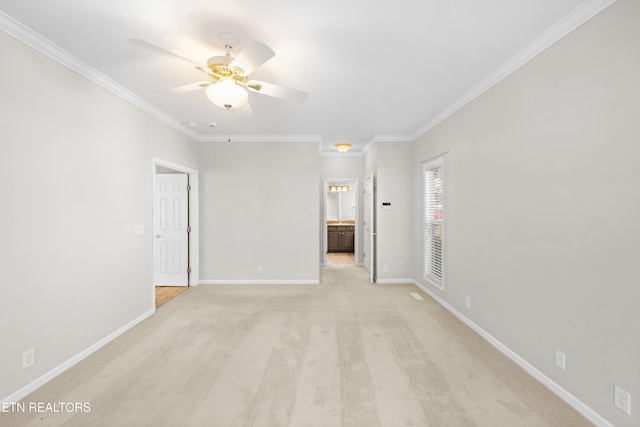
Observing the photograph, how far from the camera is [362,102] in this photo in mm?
3723

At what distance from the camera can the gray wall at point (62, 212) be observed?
2.16 m

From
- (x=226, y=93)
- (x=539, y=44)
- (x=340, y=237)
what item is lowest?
(x=340, y=237)

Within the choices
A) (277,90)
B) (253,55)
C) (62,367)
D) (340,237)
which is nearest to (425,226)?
(277,90)

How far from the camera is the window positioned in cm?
441

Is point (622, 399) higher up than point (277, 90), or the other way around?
point (277, 90)

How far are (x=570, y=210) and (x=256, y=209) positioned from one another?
4419 mm

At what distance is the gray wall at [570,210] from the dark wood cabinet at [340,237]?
6049mm

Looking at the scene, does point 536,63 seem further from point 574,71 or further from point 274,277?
point 274,277

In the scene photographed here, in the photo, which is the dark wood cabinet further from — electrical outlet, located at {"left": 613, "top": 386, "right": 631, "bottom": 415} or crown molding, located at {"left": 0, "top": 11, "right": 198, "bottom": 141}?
electrical outlet, located at {"left": 613, "top": 386, "right": 631, "bottom": 415}

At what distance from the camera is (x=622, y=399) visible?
5.78ft

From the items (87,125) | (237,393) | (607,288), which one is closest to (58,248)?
(87,125)

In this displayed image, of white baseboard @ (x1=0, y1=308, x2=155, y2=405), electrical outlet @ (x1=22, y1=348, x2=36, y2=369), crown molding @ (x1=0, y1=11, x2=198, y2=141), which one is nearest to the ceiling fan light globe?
crown molding @ (x1=0, y1=11, x2=198, y2=141)

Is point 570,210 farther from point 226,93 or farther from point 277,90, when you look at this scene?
point 226,93

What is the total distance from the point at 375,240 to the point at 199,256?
3207mm
